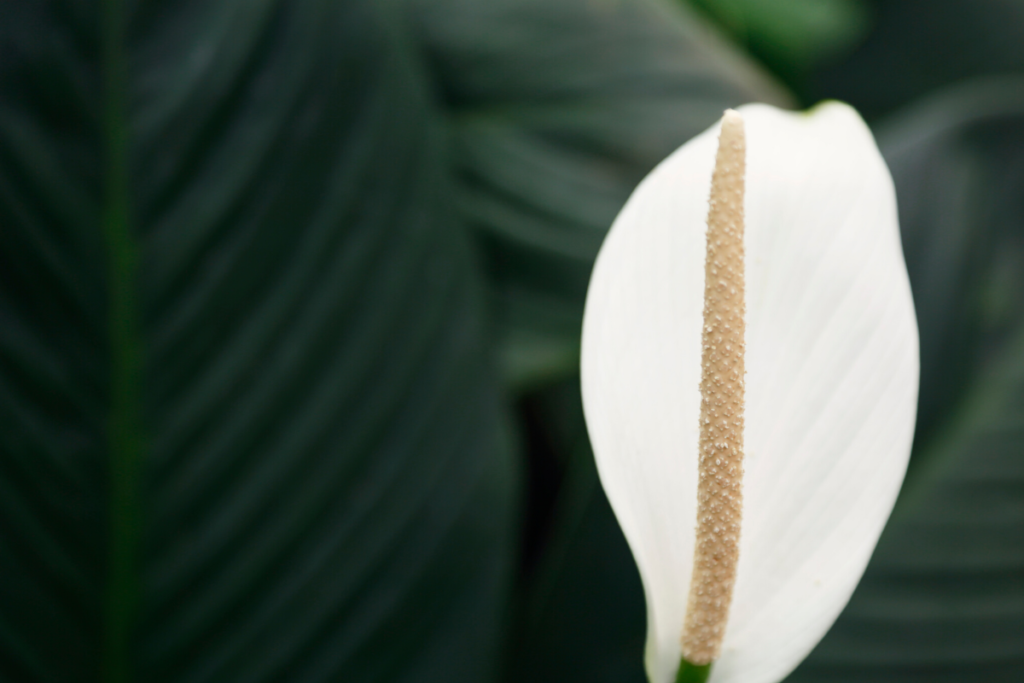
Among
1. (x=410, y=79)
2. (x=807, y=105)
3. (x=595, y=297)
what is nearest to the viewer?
(x=595, y=297)

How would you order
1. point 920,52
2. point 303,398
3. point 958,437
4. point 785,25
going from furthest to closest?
1. point 920,52
2. point 785,25
3. point 958,437
4. point 303,398

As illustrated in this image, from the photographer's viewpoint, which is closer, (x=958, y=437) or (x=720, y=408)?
(x=720, y=408)

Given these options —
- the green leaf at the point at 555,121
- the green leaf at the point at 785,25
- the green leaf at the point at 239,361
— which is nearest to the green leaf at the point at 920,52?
the green leaf at the point at 785,25

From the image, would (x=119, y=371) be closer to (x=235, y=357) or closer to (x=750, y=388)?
(x=235, y=357)

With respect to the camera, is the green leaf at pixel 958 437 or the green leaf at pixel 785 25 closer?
the green leaf at pixel 958 437

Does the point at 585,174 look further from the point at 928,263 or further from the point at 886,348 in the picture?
the point at 886,348

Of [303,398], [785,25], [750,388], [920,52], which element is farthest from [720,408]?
[920,52]

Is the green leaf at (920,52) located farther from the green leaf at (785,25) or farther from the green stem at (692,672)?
the green stem at (692,672)

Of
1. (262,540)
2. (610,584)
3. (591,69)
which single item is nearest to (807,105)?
(591,69)
